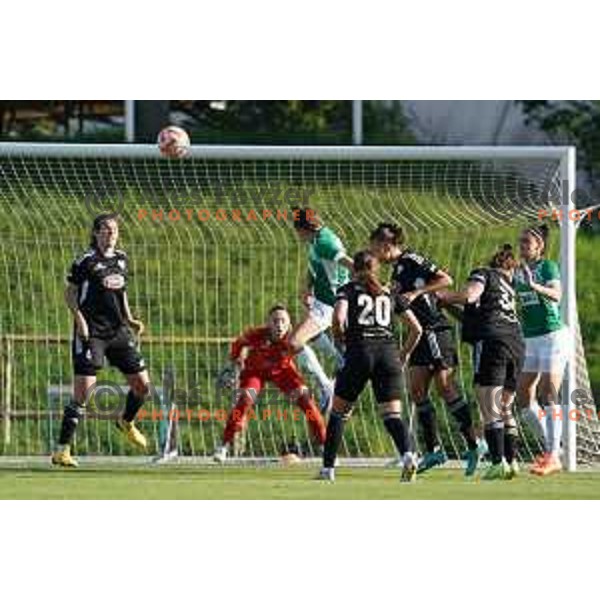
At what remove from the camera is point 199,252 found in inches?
865

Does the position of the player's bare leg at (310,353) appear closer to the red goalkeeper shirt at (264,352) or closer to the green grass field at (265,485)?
the red goalkeeper shirt at (264,352)

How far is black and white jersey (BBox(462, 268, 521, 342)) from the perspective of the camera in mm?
15141

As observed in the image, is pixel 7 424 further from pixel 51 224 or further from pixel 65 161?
pixel 65 161

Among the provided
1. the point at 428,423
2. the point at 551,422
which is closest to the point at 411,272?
the point at 428,423

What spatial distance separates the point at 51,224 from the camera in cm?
2042

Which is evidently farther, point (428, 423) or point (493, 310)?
point (428, 423)

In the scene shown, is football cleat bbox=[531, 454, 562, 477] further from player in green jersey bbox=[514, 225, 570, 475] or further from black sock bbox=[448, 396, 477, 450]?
black sock bbox=[448, 396, 477, 450]

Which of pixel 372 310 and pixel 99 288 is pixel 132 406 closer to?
pixel 99 288

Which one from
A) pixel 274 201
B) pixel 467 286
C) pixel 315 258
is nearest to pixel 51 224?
pixel 274 201

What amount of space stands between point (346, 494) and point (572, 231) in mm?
3681

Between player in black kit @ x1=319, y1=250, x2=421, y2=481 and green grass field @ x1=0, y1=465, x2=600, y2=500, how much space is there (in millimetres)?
465

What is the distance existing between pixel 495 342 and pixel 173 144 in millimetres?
2956

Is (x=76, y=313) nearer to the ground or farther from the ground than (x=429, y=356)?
farther from the ground

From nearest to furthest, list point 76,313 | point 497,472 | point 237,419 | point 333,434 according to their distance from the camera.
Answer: point 333,434, point 497,472, point 76,313, point 237,419
